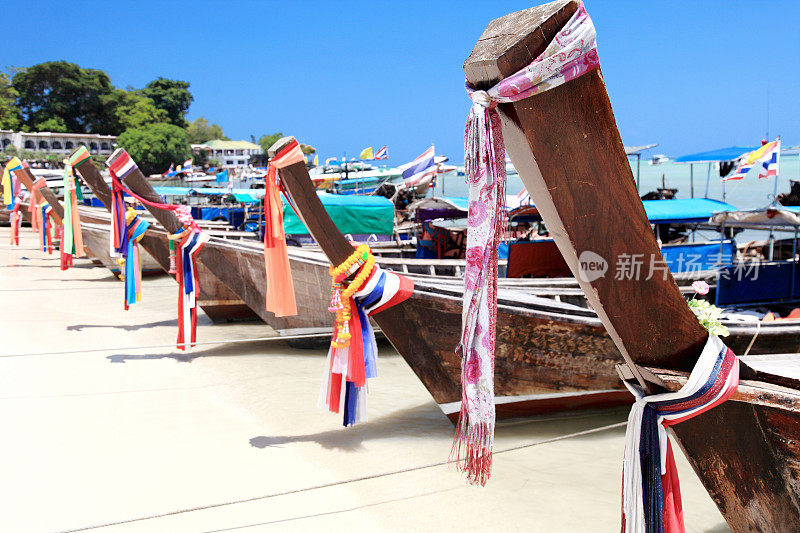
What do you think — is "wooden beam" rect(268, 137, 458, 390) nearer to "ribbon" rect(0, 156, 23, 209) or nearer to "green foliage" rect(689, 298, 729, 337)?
"green foliage" rect(689, 298, 729, 337)

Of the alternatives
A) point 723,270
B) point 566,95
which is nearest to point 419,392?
point 723,270

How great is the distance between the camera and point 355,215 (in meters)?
11.4

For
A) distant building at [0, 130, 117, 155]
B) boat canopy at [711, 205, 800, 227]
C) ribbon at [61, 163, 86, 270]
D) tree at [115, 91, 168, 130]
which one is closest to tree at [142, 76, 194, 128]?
tree at [115, 91, 168, 130]

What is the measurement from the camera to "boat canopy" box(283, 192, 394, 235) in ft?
36.3

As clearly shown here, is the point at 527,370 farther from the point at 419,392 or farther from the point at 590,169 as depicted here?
the point at 590,169

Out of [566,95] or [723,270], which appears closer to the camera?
[566,95]

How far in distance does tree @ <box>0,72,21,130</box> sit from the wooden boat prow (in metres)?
66.4

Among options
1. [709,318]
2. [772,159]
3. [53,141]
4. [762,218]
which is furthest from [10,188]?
[53,141]

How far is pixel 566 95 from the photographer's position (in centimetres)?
179

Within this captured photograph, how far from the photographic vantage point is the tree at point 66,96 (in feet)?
194

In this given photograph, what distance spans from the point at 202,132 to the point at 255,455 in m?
79.5

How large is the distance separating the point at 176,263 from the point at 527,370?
5.04 metres

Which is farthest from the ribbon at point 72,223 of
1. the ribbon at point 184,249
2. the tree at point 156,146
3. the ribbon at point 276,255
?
the tree at point 156,146

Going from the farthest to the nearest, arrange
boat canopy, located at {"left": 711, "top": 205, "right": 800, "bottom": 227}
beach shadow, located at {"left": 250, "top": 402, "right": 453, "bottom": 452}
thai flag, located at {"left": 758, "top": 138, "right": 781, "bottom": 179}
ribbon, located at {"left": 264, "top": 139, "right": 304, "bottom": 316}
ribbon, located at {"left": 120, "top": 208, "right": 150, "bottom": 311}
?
thai flag, located at {"left": 758, "top": 138, "right": 781, "bottom": 179} → ribbon, located at {"left": 120, "top": 208, "right": 150, "bottom": 311} → boat canopy, located at {"left": 711, "top": 205, "right": 800, "bottom": 227} → beach shadow, located at {"left": 250, "top": 402, "right": 453, "bottom": 452} → ribbon, located at {"left": 264, "top": 139, "right": 304, "bottom": 316}
